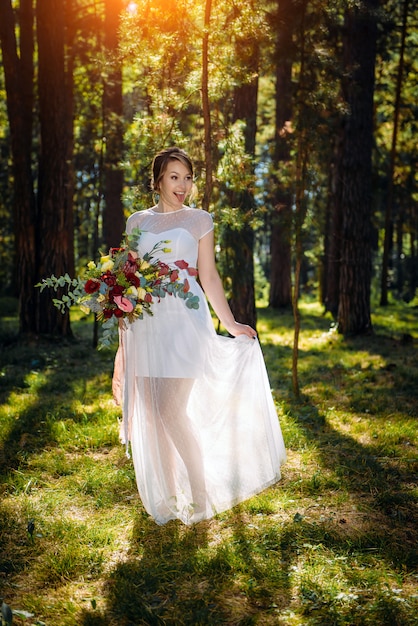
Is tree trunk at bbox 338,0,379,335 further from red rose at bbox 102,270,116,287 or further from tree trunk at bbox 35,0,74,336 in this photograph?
red rose at bbox 102,270,116,287

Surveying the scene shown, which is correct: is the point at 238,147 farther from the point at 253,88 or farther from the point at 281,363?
the point at 281,363

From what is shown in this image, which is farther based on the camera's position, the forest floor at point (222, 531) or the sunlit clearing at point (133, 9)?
the sunlit clearing at point (133, 9)

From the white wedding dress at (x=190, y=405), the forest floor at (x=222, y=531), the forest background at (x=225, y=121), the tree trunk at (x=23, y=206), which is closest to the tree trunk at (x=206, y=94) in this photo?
the forest background at (x=225, y=121)

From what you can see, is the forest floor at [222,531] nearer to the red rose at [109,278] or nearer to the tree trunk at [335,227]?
the red rose at [109,278]

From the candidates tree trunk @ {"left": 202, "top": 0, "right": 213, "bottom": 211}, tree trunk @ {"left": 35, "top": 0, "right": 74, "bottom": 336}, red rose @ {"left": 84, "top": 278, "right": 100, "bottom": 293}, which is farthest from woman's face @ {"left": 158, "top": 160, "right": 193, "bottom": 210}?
tree trunk @ {"left": 35, "top": 0, "right": 74, "bottom": 336}

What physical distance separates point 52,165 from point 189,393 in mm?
8480

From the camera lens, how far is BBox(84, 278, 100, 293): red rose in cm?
411

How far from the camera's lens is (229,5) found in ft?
23.0

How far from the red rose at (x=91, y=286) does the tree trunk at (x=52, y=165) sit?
7.63 m

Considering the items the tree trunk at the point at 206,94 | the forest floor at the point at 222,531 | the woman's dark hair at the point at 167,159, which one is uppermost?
the tree trunk at the point at 206,94

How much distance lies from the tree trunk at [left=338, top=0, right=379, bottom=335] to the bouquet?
29.8 feet

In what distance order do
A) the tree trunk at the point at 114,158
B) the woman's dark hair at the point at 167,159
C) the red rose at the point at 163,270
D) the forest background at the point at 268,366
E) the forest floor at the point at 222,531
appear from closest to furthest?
the forest floor at the point at 222,531 → the forest background at the point at 268,366 → the red rose at the point at 163,270 → the woman's dark hair at the point at 167,159 → the tree trunk at the point at 114,158

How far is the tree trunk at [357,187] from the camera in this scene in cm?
1251

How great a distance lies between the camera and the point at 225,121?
8828 mm
